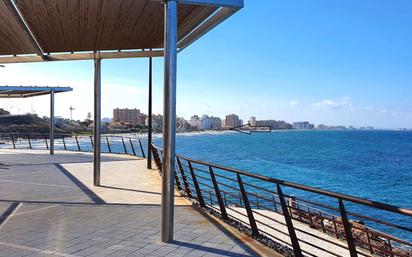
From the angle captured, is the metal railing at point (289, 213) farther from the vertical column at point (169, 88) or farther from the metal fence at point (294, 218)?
the vertical column at point (169, 88)

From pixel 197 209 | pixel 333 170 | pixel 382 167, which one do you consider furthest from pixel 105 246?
pixel 382 167

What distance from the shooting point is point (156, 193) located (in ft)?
29.8

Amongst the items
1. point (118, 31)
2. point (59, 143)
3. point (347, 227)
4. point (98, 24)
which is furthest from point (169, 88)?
point (59, 143)

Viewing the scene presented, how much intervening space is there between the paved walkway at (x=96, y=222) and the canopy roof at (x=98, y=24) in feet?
10.7

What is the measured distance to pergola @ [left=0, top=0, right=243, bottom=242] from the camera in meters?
A: 5.23

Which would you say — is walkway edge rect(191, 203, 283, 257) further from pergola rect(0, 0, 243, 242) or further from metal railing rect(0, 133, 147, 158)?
metal railing rect(0, 133, 147, 158)

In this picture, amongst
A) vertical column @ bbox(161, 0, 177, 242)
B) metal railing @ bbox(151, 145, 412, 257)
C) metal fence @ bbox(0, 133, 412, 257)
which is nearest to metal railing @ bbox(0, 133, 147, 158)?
metal fence @ bbox(0, 133, 412, 257)

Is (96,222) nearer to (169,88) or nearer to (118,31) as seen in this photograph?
(169,88)

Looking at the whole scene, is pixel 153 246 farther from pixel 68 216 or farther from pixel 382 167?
pixel 382 167

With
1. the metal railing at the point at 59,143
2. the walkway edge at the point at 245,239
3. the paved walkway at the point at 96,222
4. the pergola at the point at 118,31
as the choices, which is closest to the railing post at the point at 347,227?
the walkway edge at the point at 245,239

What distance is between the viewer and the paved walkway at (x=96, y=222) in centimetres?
489

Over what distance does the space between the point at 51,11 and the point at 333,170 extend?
2051 inches

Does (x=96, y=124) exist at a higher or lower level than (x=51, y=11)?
lower

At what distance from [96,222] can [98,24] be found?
3537 mm
